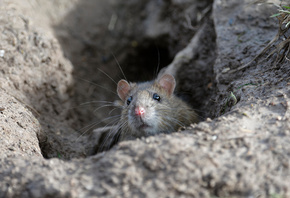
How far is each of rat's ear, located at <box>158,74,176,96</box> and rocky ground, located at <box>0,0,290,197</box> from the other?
665 mm

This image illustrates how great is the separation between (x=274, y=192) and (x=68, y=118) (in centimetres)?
421

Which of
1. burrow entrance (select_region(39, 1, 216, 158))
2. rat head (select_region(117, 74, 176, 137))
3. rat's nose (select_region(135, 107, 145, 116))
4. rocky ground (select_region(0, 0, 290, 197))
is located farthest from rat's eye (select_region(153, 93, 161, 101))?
burrow entrance (select_region(39, 1, 216, 158))

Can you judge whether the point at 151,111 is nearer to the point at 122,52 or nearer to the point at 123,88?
the point at 123,88

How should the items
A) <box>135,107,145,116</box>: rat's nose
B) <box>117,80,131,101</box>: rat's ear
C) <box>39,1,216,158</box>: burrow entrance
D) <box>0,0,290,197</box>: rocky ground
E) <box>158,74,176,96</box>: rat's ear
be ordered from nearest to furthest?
<box>0,0,290,197</box>: rocky ground, <box>135,107,145,116</box>: rat's nose, <box>158,74,176,96</box>: rat's ear, <box>117,80,131,101</box>: rat's ear, <box>39,1,216,158</box>: burrow entrance

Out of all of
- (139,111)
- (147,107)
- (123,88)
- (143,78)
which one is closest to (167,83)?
(123,88)

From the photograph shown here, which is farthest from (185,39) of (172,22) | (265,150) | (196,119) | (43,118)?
(265,150)

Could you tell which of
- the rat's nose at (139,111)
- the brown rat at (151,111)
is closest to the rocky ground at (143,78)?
the brown rat at (151,111)

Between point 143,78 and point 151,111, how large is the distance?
11.8 ft

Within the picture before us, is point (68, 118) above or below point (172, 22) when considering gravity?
below

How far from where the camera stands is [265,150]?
8.74 feet

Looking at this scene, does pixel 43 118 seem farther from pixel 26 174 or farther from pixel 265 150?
pixel 265 150

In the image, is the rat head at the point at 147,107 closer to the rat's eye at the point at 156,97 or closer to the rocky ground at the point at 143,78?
the rat's eye at the point at 156,97

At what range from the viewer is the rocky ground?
251 centimetres

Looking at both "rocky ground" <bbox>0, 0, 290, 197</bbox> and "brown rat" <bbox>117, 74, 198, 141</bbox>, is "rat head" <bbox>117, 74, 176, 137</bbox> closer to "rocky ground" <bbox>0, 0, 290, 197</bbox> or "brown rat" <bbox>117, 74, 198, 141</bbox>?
"brown rat" <bbox>117, 74, 198, 141</bbox>
